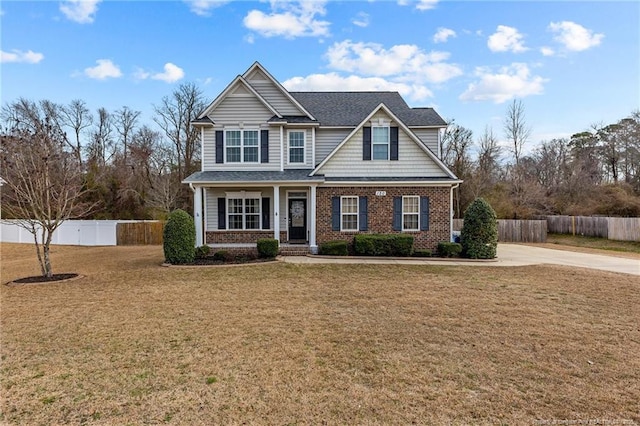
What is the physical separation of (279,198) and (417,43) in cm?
1073

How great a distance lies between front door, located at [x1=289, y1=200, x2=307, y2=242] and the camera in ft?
58.2

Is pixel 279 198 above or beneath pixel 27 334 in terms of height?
above

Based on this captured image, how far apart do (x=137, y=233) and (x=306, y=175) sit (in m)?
15.6

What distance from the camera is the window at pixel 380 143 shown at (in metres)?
16.5

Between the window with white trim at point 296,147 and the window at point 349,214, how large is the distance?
126 inches

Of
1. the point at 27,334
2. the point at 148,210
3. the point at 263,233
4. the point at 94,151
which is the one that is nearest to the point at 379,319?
the point at 27,334

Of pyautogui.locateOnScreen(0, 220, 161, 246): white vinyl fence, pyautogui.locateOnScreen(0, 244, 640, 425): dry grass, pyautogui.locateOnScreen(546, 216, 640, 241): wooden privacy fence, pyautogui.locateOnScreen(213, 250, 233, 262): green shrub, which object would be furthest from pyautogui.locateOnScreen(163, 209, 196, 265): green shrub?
pyautogui.locateOnScreen(546, 216, 640, 241): wooden privacy fence

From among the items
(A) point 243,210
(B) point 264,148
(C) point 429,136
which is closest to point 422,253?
(C) point 429,136

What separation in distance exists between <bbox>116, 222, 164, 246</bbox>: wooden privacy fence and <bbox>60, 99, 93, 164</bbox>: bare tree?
16571 millimetres

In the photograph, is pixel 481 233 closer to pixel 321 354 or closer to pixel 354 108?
pixel 354 108

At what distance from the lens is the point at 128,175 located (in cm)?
3167

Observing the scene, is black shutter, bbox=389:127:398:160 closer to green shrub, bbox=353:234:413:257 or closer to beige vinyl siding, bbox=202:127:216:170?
green shrub, bbox=353:234:413:257

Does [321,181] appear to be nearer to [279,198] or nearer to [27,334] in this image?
[279,198]

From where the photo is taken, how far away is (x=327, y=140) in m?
18.2
